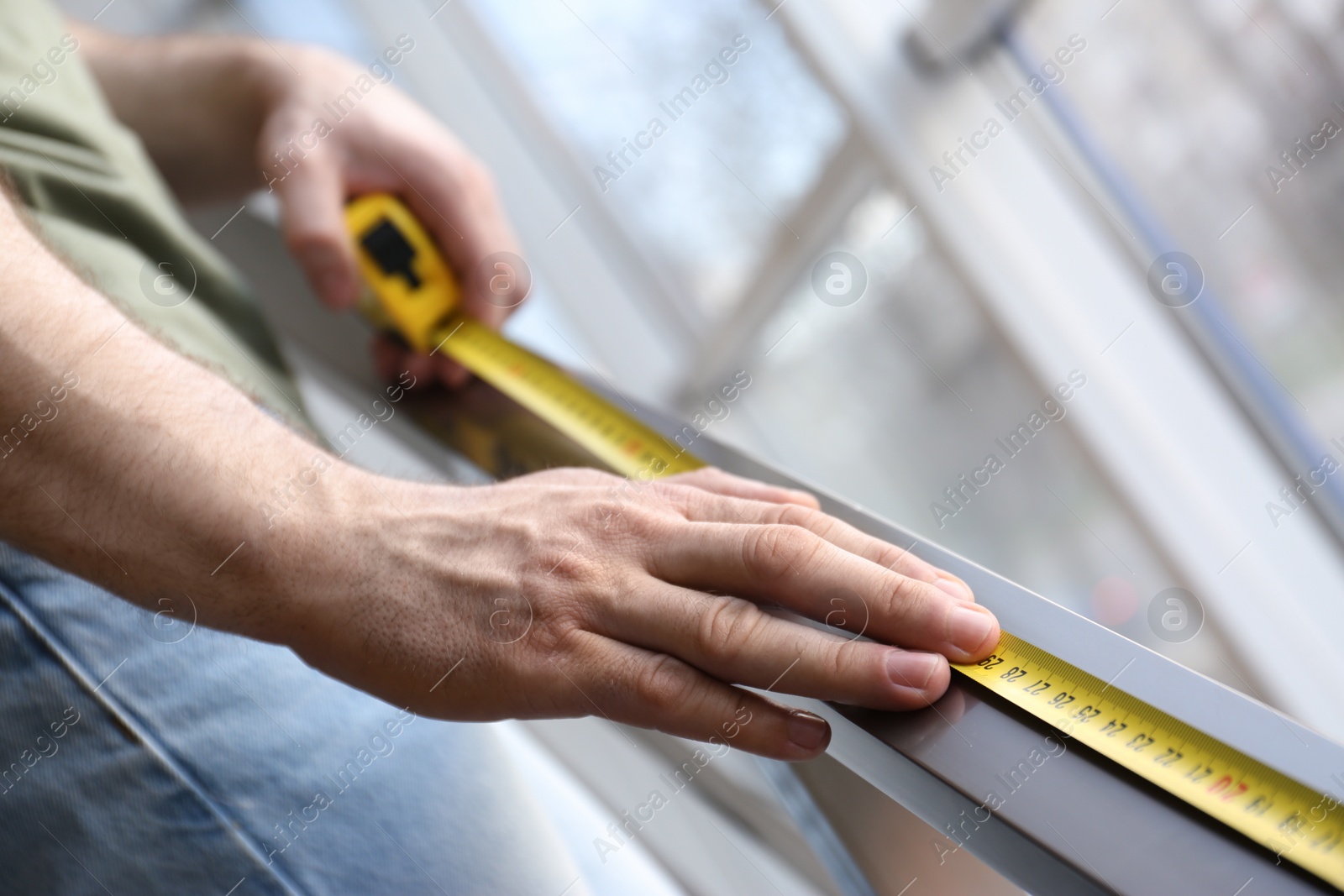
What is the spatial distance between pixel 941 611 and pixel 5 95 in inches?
41.1

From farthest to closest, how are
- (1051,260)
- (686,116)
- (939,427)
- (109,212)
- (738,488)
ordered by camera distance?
(686,116) < (939,427) < (1051,260) < (109,212) < (738,488)

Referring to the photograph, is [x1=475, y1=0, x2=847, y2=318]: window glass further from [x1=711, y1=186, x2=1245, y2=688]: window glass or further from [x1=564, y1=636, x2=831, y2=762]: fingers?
[x1=564, y1=636, x2=831, y2=762]: fingers

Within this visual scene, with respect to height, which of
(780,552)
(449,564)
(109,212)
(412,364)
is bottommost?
(780,552)

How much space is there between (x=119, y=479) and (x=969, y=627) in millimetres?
640

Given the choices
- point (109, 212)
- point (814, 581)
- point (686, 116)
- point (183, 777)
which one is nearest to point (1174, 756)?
point (814, 581)

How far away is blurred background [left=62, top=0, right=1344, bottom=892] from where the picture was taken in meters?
1.39

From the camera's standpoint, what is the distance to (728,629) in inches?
24.6

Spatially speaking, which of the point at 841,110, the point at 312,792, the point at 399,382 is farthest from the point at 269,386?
the point at 841,110

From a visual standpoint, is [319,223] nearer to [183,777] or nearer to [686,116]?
[183,777]

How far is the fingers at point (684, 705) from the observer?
24.3 inches

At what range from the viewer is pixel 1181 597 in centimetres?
151

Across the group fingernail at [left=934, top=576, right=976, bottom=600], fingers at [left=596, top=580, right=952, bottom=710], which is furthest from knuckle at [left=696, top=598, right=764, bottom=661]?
fingernail at [left=934, top=576, right=976, bottom=600]

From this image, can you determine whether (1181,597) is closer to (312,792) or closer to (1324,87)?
(1324,87)

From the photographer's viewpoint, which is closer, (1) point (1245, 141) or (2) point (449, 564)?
(2) point (449, 564)
